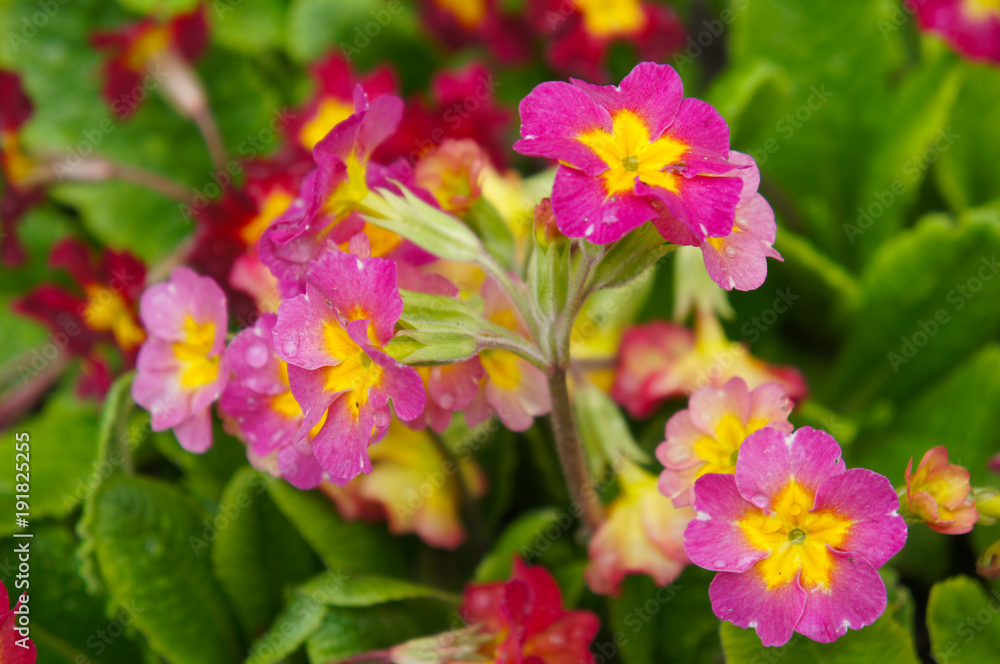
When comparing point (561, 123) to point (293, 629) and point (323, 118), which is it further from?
point (323, 118)

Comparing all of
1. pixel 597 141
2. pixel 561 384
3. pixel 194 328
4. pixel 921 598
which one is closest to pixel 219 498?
pixel 194 328

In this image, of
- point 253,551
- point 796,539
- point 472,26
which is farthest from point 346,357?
point 472,26

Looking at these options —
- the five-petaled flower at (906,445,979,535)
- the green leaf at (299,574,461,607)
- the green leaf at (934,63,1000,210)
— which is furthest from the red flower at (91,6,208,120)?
the five-petaled flower at (906,445,979,535)

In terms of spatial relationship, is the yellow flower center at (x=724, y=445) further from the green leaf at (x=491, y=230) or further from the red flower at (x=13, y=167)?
the red flower at (x=13, y=167)

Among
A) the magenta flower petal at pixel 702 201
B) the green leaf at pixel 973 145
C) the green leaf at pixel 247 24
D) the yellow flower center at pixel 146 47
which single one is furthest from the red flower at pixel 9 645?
the green leaf at pixel 973 145

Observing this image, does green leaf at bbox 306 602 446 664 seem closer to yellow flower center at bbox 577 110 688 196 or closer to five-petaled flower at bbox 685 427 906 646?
five-petaled flower at bbox 685 427 906 646

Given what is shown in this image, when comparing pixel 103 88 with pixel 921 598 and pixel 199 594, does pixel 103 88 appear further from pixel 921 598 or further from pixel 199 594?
pixel 921 598
